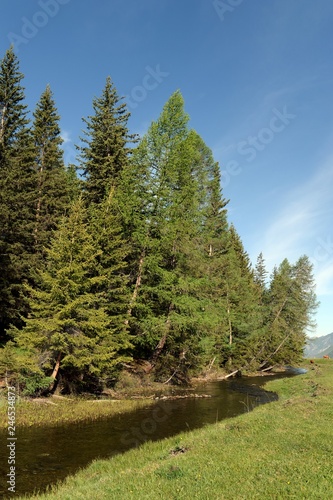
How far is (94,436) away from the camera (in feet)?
48.1

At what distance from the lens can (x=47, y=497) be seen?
27.8 ft

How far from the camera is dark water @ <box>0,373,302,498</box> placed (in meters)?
10.5

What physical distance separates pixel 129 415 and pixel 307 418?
9.51 meters

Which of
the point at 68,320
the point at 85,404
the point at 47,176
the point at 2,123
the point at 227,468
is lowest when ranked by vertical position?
the point at 85,404

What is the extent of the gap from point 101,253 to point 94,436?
37.6 ft

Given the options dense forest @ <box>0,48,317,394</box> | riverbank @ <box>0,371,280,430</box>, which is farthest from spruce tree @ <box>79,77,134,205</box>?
riverbank @ <box>0,371,280,430</box>

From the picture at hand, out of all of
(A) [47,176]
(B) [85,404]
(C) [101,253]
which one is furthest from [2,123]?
(B) [85,404]

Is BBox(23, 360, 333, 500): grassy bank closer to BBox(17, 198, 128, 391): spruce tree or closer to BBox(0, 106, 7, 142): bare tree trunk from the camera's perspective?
BBox(17, 198, 128, 391): spruce tree

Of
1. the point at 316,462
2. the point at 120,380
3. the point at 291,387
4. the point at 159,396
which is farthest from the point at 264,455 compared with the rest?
the point at 291,387

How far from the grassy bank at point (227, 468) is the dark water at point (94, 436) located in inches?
39.9

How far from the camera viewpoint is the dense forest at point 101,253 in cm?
2017

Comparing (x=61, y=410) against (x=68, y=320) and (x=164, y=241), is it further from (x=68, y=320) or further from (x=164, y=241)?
(x=164, y=241)

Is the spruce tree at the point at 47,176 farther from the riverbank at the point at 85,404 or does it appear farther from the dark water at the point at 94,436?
the dark water at the point at 94,436

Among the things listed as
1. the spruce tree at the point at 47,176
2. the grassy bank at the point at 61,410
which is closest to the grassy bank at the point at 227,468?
the grassy bank at the point at 61,410
